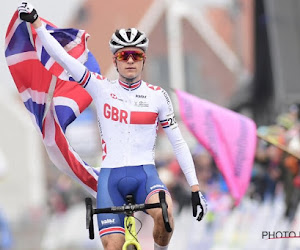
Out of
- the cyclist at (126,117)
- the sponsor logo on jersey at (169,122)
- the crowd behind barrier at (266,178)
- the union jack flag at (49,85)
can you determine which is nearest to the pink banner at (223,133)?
the crowd behind barrier at (266,178)

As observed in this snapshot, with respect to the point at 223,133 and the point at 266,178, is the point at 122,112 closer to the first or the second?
the point at 223,133

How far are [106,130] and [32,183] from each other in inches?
2014

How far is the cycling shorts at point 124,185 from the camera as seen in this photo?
28.9 ft

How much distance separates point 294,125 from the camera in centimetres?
1498

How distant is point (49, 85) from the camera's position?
10141mm

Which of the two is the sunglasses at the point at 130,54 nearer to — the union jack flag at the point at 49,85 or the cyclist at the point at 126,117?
the cyclist at the point at 126,117

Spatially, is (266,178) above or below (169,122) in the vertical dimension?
above

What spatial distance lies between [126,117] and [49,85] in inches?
55.2

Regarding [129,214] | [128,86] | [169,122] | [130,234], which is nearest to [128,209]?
[129,214]

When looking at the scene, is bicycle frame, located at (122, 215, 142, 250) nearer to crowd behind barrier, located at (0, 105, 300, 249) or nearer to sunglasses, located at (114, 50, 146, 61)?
sunglasses, located at (114, 50, 146, 61)

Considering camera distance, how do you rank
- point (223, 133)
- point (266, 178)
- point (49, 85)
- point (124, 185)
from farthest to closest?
point (266, 178)
point (223, 133)
point (49, 85)
point (124, 185)

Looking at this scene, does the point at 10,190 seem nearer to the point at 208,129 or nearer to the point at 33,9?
the point at 208,129

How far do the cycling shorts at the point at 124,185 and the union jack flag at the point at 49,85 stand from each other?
4.03 feet

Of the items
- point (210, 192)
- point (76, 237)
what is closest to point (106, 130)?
point (210, 192)
